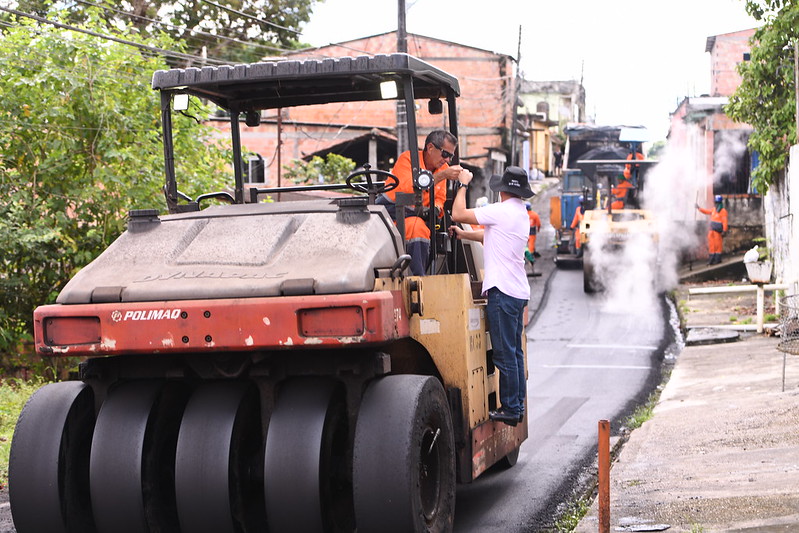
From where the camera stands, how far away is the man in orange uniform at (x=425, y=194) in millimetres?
6070

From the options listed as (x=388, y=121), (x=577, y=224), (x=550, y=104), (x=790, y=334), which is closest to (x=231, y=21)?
(x=388, y=121)

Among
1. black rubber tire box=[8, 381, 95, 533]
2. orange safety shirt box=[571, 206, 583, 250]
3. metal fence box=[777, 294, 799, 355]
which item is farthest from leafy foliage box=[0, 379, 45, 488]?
orange safety shirt box=[571, 206, 583, 250]

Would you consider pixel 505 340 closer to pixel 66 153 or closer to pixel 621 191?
pixel 66 153

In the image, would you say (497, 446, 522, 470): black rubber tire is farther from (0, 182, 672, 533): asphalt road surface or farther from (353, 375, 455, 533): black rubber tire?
(353, 375, 455, 533): black rubber tire

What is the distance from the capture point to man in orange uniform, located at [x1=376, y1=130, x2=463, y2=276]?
6.07 metres

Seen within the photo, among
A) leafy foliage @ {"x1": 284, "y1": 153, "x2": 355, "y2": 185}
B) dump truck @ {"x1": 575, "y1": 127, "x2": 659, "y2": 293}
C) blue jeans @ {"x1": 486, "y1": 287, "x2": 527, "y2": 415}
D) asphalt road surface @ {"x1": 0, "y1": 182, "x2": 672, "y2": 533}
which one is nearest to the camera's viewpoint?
blue jeans @ {"x1": 486, "y1": 287, "x2": 527, "y2": 415}

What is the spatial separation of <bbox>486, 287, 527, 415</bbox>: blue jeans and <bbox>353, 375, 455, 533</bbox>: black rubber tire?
1.31 metres

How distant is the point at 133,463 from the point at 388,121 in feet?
112

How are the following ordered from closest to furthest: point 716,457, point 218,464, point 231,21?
point 218,464, point 716,457, point 231,21

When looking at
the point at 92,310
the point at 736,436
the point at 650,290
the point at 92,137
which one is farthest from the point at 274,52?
the point at 92,310

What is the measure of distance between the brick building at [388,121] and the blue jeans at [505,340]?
87.3 feet

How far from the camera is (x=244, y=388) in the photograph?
5.06 meters

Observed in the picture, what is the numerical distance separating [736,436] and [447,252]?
3.68 metres

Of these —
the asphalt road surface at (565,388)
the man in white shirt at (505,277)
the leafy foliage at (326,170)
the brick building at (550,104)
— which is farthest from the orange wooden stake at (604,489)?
the brick building at (550,104)
